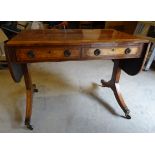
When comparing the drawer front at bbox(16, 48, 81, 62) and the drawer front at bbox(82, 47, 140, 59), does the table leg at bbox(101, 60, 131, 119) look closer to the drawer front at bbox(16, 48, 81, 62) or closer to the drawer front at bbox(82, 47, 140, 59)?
the drawer front at bbox(82, 47, 140, 59)

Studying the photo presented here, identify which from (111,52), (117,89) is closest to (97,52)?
(111,52)

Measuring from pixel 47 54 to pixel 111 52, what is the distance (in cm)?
49

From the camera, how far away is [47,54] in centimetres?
116

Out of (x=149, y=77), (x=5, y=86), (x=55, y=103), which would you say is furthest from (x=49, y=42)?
(x=149, y=77)

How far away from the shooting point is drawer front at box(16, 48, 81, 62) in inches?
44.3

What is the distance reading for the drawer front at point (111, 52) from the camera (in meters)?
1.19

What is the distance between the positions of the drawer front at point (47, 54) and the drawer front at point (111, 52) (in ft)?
0.24

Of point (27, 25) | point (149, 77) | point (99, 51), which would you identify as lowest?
point (149, 77)

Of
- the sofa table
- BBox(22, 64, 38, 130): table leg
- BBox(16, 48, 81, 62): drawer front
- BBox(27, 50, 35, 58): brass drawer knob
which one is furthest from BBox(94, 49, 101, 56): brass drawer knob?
BBox(22, 64, 38, 130): table leg

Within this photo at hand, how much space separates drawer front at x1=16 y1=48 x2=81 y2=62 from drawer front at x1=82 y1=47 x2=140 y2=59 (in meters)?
0.07

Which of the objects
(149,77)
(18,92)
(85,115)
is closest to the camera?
(85,115)

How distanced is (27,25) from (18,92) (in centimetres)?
138

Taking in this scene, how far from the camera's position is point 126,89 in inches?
80.7

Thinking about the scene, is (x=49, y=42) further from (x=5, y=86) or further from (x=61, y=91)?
(x=5, y=86)
